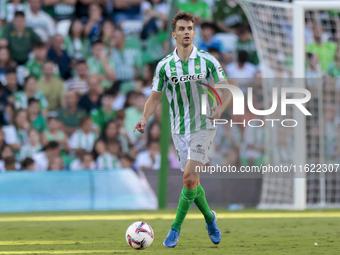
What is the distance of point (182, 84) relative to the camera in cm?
493

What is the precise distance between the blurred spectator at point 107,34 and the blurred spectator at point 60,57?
881 mm

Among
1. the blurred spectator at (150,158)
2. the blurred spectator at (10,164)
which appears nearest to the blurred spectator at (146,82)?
the blurred spectator at (150,158)

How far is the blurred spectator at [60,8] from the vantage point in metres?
11.9

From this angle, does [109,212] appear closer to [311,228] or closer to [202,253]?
[311,228]

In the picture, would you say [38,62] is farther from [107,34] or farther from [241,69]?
[241,69]

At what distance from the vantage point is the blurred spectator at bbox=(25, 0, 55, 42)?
1160 cm

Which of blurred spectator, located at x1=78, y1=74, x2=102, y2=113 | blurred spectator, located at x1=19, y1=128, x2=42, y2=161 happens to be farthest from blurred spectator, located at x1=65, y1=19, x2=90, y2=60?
blurred spectator, located at x1=19, y1=128, x2=42, y2=161

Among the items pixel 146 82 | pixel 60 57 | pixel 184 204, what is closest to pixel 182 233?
pixel 184 204

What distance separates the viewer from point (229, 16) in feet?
39.6

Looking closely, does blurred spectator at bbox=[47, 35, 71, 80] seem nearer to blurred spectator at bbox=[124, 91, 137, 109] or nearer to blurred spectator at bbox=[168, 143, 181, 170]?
blurred spectator at bbox=[124, 91, 137, 109]

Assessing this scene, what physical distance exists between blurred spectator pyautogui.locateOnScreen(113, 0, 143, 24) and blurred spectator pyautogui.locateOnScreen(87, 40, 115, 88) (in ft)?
3.17

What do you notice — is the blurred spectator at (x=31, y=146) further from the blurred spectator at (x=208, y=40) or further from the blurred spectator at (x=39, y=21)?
the blurred spectator at (x=208, y=40)

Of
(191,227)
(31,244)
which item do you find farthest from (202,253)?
(191,227)

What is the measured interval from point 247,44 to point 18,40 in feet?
16.5
